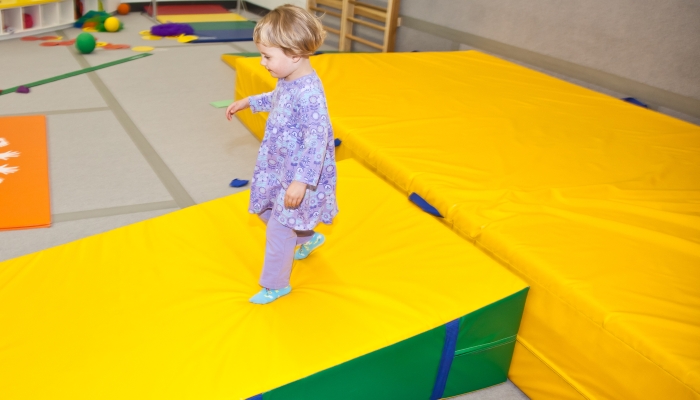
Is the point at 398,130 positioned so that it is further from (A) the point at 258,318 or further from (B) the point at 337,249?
(A) the point at 258,318

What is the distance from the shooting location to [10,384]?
1.35 metres

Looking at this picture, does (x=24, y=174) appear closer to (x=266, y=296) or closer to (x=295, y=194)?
(x=266, y=296)

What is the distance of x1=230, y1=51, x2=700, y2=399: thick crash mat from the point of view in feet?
4.93

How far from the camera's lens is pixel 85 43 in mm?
4652

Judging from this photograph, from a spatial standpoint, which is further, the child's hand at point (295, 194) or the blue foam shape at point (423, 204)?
the blue foam shape at point (423, 204)

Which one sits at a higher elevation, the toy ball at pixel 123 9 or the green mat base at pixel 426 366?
the toy ball at pixel 123 9

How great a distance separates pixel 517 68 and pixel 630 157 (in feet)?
4.63

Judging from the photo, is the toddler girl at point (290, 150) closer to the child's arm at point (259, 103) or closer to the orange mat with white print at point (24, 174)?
the child's arm at point (259, 103)

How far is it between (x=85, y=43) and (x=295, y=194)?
12.8 ft

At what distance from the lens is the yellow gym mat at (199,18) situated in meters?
6.34

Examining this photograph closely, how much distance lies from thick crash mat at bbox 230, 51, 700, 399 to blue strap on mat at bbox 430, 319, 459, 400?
268 millimetres

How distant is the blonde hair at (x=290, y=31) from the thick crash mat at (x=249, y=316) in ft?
2.19

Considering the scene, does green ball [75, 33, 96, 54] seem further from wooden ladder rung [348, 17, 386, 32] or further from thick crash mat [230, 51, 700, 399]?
wooden ladder rung [348, 17, 386, 32]

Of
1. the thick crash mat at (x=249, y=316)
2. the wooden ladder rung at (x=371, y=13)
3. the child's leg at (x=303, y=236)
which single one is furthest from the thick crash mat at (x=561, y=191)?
the wooden ladder rung at (x=371, y=13)
